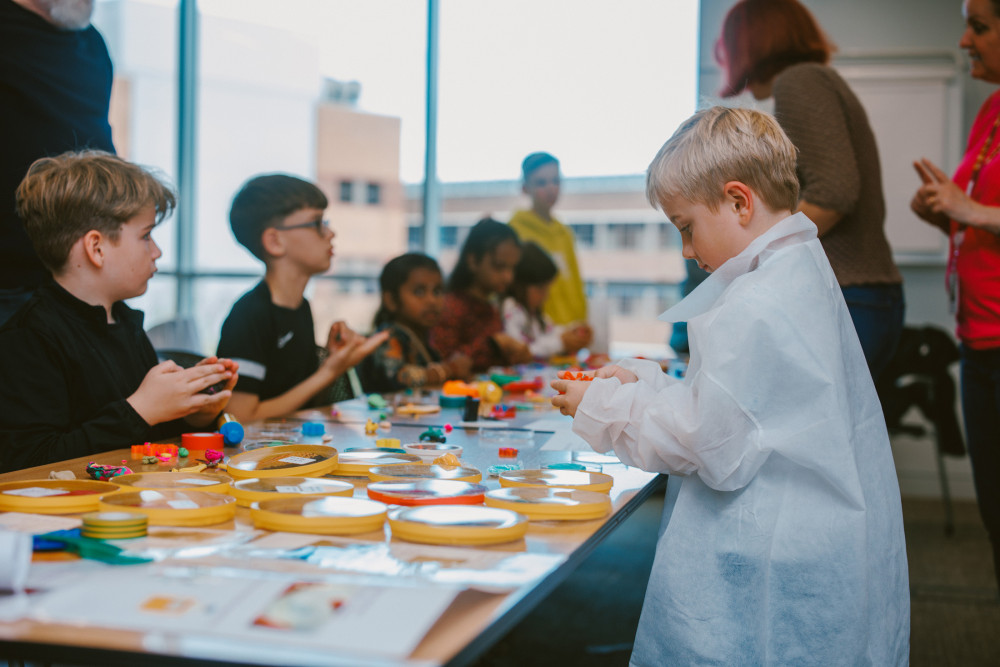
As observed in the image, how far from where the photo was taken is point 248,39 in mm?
5648

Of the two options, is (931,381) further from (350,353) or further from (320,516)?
(320,516)

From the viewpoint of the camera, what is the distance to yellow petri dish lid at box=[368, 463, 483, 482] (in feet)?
3.73

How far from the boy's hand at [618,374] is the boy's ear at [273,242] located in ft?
4.33

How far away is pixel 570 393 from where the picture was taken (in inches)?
48.3

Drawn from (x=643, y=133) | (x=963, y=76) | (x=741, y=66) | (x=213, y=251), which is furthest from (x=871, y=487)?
(x=213, y=251)

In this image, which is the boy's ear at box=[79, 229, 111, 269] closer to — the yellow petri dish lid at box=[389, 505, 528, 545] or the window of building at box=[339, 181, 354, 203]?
the yellow petri dish lid at box=[389, 505, 528, 545]

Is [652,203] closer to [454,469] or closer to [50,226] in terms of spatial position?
[454,469]

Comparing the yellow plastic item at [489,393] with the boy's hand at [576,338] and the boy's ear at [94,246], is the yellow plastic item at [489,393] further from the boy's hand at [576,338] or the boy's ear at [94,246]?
the boy's hand at [576,338]

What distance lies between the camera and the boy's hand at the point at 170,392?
1.41 meters

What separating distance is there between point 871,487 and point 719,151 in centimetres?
52

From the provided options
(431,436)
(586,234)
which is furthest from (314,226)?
(586,234)

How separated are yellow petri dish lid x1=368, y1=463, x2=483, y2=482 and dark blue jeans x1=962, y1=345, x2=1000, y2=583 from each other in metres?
1.37

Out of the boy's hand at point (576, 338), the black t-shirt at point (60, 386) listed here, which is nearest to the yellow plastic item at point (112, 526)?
→ the black t-shirt at point (60, 386)

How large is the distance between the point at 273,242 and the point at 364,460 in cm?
127
